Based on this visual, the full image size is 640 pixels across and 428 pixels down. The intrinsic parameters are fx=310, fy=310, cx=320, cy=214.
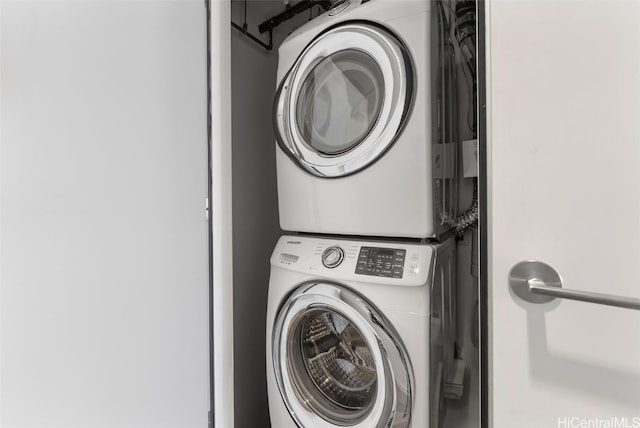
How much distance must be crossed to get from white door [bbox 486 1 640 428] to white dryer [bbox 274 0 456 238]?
0.44 metres

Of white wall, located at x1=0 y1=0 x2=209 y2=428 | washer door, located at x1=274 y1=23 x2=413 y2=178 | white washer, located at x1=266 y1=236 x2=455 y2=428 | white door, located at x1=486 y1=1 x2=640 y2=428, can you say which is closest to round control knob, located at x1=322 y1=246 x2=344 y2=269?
white washer, located at x1=266 y1=236 x2=455 y2=428

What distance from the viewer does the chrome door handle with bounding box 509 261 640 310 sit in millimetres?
463

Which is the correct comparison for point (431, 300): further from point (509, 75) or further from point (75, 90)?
point (75, 90)

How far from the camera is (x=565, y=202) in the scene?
0.50 m

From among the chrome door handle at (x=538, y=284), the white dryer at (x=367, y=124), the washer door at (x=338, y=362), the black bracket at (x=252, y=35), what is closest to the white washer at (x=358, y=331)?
the washer door at (x=338, y=362)

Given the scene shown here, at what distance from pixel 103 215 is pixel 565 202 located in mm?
1019

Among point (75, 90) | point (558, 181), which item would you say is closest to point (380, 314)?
point (558, 181)

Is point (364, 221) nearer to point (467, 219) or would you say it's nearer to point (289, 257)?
point (289, 257)

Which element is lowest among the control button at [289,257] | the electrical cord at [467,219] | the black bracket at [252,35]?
the control button at [289,257]

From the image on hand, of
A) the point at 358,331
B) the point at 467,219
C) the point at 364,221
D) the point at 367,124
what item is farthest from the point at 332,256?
the point at 467,219

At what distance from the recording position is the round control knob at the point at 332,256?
108 centimetres

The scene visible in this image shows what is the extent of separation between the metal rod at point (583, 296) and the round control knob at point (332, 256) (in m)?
0.63

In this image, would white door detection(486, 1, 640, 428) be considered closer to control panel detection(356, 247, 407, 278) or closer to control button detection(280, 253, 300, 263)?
control panel detection(356, 247, 407, 278)

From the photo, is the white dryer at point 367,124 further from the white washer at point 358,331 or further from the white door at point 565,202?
the white door at point 565,202
